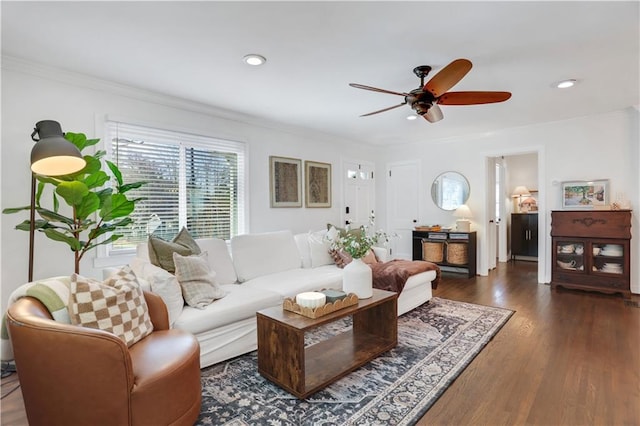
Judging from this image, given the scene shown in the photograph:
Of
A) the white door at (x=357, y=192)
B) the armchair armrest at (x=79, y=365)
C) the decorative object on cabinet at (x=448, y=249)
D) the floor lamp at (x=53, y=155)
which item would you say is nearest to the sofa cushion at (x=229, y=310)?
the armchair armrest at (x=79, y=365)

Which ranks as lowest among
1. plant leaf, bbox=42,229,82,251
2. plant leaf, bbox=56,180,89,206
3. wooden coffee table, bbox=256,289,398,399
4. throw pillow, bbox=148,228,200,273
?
wooden coffee table, bbox=256,289,398,399

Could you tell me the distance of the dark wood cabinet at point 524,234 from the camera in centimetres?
673

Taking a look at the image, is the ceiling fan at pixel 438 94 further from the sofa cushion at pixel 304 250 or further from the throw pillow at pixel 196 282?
the sofa cushion at pixel 304 250

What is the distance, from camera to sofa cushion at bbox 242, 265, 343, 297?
308 cm

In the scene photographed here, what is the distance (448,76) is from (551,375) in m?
2.23

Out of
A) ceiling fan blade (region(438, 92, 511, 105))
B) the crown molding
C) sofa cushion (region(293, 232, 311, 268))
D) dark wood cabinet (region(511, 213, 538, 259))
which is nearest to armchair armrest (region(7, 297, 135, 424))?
the crown molding

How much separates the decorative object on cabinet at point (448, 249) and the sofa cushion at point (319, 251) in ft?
7.63

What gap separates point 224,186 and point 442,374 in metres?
3.19

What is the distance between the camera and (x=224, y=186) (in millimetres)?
4172

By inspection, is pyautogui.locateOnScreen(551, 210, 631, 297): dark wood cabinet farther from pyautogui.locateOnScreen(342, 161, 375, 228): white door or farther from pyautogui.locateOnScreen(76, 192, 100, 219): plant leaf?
pyautogui.locateOnScreen(76, 192, 100, 219): plant leaf

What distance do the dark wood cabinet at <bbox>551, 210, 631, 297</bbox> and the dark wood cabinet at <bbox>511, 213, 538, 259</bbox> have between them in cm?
247

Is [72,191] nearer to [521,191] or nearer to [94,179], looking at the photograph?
[94,179]

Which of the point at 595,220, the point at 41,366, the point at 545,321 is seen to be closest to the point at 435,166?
the point at 595,220

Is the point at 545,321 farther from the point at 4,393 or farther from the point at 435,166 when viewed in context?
the point at 4,393
